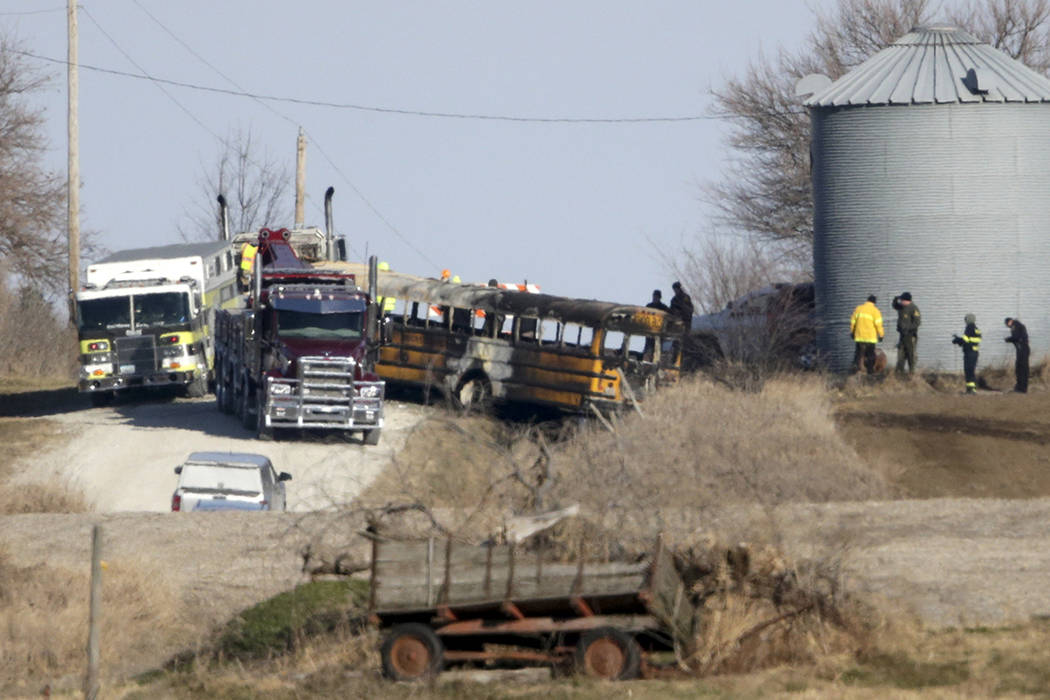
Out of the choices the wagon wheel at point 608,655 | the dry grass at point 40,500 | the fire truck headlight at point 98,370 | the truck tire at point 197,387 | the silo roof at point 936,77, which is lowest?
the wagon wheel at point 608,655

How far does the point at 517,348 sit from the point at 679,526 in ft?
56.3

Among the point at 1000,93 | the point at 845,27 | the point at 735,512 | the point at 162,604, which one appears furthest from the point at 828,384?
the point at 845,27

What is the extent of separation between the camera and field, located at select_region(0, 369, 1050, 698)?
1633 cm

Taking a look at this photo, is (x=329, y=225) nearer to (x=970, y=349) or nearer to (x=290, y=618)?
(x=970, y=349)

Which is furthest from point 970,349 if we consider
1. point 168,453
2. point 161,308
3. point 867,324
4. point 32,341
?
point 32,341

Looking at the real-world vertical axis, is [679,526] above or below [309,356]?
below

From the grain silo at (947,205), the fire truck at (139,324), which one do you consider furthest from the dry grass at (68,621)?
the grain silo at (947,205)

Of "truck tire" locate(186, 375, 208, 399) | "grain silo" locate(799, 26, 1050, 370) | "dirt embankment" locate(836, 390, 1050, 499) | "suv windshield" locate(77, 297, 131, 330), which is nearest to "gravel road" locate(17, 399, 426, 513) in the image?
"suv windshield" locate(77, 297, 131, 330)

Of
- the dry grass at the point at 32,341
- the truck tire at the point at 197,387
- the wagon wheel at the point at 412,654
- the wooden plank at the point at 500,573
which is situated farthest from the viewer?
the dry grass at the point at 32,341

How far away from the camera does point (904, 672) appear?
1591 cm

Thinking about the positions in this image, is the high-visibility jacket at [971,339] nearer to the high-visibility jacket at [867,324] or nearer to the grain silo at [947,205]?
the high-visibility jacket at [867,324]

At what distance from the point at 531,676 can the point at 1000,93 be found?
27.5 m

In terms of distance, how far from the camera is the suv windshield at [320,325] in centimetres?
3397

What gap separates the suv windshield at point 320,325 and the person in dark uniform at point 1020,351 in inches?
514
